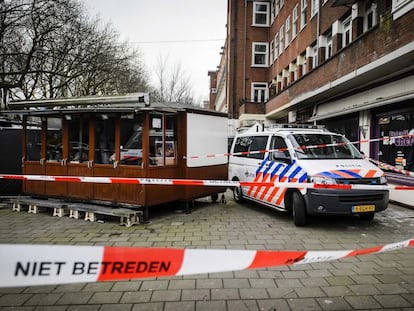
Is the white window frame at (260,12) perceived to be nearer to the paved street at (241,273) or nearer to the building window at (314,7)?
the building window at (314,7)

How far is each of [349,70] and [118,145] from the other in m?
8.26

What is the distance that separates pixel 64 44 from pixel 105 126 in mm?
12255

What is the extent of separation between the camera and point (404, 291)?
3.57 m

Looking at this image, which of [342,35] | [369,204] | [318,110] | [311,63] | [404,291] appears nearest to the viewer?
[404,291]

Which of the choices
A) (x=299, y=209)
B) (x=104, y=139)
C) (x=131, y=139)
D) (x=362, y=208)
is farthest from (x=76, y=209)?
(x=362, y=208)


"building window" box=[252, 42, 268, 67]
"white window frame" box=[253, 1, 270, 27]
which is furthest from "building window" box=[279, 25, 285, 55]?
"white window frame" box=[253, 1, 270, 27]

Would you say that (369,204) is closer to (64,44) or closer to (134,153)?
(134,153)

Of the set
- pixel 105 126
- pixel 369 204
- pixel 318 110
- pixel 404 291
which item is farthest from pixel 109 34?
pixel 404 291

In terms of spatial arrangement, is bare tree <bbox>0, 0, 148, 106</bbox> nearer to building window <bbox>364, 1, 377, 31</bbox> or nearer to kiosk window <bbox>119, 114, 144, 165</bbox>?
kiosk window <bbox>119, 114, 144, 165</bbox>

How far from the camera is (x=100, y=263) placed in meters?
2.06

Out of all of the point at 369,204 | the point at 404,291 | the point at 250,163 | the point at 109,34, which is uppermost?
the point at 109,34

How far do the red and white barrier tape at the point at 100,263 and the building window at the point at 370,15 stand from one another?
1152 centimetres

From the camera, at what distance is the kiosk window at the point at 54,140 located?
7867mm

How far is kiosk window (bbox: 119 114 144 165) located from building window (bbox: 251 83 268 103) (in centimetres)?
2182
